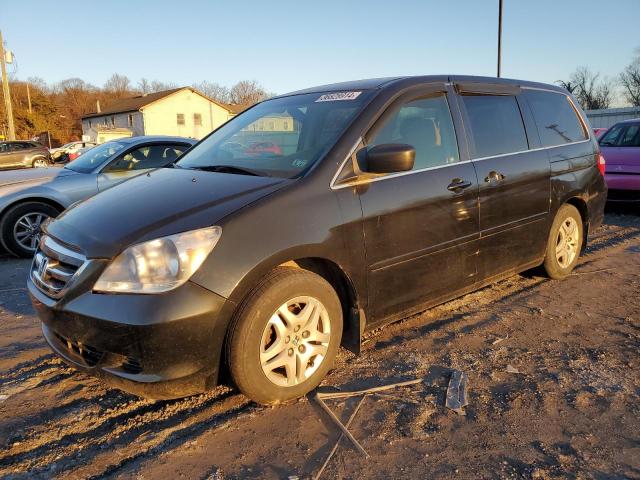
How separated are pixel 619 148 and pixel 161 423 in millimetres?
8892

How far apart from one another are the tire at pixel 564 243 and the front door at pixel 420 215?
1.35 m

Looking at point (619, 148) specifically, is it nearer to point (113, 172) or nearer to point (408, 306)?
point (408, 306)

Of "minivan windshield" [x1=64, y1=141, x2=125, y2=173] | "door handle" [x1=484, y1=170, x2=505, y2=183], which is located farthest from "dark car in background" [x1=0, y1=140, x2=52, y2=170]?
"door handle" [x1=484, y1=170, x2=505, y2=183]

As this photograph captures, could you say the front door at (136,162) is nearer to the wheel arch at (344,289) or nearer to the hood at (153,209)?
the hood at (153,209)

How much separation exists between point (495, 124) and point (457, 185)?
0.88 metres

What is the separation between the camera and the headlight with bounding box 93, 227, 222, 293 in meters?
2.39

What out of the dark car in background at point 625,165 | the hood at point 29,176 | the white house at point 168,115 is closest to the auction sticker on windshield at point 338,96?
the hood at point 29,176

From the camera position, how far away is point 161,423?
267 centimetres

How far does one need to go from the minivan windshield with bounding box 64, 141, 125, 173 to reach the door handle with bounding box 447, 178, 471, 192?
5195mm

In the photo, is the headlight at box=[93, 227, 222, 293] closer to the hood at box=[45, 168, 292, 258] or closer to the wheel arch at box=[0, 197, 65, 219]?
the hood at box=[45, 168, 292, 258]

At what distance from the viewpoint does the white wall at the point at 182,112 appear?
54.0m

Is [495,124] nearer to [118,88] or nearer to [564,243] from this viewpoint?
[564,243]

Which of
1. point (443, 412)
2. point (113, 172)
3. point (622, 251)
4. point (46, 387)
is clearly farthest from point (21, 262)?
point (622, 251)

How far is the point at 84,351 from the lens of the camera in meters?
2.57
